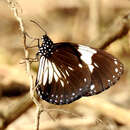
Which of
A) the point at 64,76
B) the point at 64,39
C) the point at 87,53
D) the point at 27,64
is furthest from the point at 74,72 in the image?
the point at 64,39

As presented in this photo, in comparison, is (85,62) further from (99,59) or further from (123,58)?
(123,58)

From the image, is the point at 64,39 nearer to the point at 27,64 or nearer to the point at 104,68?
the point at 104,68

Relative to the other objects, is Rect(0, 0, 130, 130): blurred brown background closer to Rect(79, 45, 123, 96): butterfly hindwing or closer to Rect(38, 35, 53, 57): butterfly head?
Rect(79, 45, 123, 96): butterfly hindwing

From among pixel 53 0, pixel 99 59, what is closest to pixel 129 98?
pixel 99 59

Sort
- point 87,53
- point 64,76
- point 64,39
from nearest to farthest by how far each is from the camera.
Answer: point 87,53, point 64,76, point 64,39

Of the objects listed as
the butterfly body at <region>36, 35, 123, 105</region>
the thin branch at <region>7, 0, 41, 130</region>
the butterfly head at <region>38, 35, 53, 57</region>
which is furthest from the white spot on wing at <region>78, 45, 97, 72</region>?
the thin branch at <region>7, 0, 41, 130</region>

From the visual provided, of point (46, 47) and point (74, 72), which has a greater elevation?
point (46, 47)
